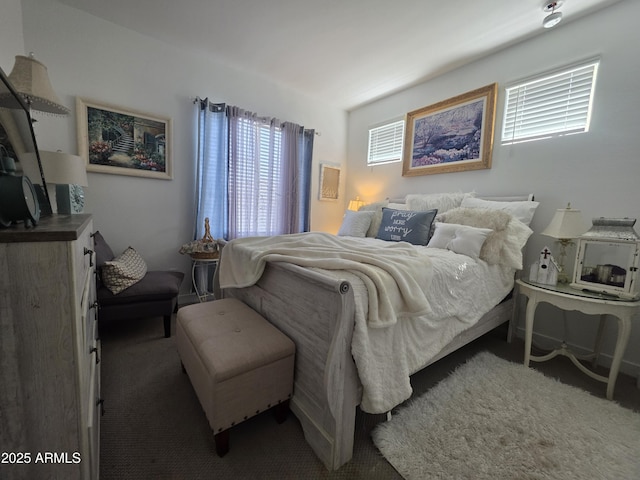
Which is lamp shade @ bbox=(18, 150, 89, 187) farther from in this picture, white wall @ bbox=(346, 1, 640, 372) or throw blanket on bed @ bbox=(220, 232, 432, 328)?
white wall @ bbox=(346, 1, 640, 372)

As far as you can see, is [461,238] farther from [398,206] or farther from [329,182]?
[329,182]

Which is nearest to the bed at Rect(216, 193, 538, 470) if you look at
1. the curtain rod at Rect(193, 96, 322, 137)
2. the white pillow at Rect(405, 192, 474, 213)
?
the white pillow at Rect(405, 192, 474, 213)

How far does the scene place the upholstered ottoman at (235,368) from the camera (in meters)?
1.06

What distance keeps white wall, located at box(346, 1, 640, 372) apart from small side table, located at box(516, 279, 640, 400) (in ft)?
1.39

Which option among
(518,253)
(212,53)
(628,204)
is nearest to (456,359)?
(518,253)

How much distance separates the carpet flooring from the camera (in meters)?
1.07

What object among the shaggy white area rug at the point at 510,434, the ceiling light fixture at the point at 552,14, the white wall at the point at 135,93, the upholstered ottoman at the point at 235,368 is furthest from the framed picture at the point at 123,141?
the ceiling light fixture at the point at 552,14

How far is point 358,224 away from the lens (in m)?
2.96

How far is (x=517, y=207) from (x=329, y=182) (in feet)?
8.04

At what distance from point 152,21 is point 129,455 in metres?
3.15

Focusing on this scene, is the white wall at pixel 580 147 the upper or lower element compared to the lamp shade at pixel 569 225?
upper

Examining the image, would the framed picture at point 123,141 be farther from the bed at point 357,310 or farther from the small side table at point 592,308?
the small side table at point 592,308

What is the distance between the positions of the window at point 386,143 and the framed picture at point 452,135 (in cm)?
19

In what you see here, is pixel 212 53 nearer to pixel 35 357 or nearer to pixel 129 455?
pixel 35 357
